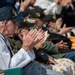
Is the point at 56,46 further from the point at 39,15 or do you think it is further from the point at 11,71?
the point at 11,71

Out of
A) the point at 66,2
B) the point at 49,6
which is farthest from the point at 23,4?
the point at 66,2

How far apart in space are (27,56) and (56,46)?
Answer: 193 centimetres

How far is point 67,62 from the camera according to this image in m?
4.37

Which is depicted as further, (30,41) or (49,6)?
(49,6)

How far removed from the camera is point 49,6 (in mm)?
7414

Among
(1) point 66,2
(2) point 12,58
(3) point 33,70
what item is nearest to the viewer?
(2) point 12,58

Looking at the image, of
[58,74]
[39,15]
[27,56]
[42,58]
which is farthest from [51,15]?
[27,56]

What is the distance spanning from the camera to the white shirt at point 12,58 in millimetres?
3151

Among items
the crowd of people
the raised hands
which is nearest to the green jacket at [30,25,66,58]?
the crowd of people

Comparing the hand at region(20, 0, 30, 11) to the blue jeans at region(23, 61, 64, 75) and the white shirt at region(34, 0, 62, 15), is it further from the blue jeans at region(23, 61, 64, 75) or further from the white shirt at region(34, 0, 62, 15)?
the blue jeans at region(23, 61, 64, 75)

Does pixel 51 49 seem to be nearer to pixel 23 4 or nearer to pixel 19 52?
pixel 23 4

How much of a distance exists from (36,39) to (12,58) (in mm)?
297

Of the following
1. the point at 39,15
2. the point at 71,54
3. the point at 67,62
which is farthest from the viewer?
the point at 39,15

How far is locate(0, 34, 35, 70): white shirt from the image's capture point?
3.15m
